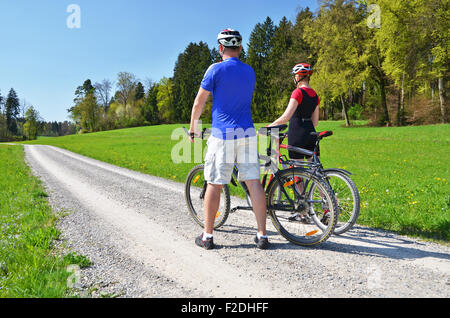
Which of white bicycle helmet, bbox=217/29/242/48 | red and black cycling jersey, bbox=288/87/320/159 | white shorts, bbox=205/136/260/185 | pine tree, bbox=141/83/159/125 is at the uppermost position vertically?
pine tree, bbox=141/83/159/125

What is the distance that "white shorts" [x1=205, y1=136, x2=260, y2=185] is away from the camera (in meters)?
3.53

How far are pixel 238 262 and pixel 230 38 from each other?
8.25ft

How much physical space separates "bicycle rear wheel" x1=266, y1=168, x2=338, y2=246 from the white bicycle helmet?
1686 mm

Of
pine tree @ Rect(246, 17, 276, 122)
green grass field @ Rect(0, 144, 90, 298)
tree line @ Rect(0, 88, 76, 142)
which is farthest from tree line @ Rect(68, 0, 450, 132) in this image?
tree line @ Rect(0, 88, 76, 142)

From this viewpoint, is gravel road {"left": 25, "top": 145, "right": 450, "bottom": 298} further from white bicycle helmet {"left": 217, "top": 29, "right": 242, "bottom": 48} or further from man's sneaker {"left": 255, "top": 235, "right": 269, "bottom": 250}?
white bicycle helmet {"left": 217, "top": 29, "right": 242, "bottom": 48}

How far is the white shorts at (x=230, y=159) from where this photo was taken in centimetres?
353

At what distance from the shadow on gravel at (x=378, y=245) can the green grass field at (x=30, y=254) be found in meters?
2.88

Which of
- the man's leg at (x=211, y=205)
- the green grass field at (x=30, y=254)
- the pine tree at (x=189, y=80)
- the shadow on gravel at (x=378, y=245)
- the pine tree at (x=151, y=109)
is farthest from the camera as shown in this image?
the pine tree at (x=151, y=109)

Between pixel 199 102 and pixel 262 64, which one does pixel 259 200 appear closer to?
pixel 199 102

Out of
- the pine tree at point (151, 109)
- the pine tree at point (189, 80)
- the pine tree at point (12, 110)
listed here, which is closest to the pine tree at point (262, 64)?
the pine tree at point (189, 80)

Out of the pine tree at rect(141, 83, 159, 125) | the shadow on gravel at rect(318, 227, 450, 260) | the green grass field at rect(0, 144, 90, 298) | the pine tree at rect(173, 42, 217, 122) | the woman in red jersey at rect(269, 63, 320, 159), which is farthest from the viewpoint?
the pine tree at rect(141, 83, 159, 125)

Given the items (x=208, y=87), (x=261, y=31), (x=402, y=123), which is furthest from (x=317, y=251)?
(x=261, y=31)

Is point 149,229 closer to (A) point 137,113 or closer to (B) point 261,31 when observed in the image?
(B) point 261,31

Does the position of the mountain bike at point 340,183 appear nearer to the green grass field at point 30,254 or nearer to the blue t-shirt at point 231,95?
the blue t-shirt at point 231,95
